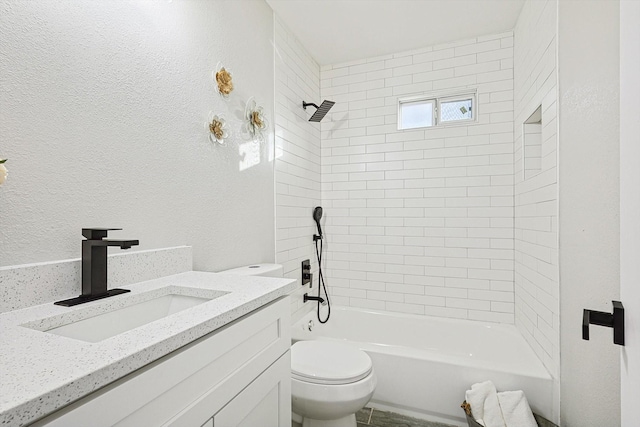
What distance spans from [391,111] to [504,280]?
172 centimetres

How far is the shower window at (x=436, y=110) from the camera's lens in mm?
2826

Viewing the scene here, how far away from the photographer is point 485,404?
71.4 inches

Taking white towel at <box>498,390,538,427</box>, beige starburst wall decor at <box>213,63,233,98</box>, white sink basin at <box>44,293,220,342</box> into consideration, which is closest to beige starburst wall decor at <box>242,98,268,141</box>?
beige starburst wall decor at <box>213,63,233,98</box>

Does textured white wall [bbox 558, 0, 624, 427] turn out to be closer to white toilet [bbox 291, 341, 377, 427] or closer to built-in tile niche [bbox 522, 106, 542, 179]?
built-in tile niche [bbox 522, 106, 542, 179]

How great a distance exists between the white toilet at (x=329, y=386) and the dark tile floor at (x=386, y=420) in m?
0.28

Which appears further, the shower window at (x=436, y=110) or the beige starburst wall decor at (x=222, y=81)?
the shower window at (x=436, y=110)

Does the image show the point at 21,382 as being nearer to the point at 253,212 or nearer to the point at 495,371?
the point at 253,212

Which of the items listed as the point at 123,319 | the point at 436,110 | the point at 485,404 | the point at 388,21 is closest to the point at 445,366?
the point at 485,404

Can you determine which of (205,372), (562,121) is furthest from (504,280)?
(205,372)

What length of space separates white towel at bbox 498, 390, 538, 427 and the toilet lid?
A: 2.49 ft

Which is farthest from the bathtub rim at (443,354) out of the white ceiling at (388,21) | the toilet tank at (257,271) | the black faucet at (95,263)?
the white ceiling at (388,21)

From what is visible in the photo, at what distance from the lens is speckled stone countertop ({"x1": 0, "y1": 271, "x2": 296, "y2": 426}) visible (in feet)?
1.60

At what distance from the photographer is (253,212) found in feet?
7.02

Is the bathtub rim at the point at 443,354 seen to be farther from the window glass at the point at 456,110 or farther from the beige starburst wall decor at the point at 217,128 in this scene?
the window glass at the point at 456,110
